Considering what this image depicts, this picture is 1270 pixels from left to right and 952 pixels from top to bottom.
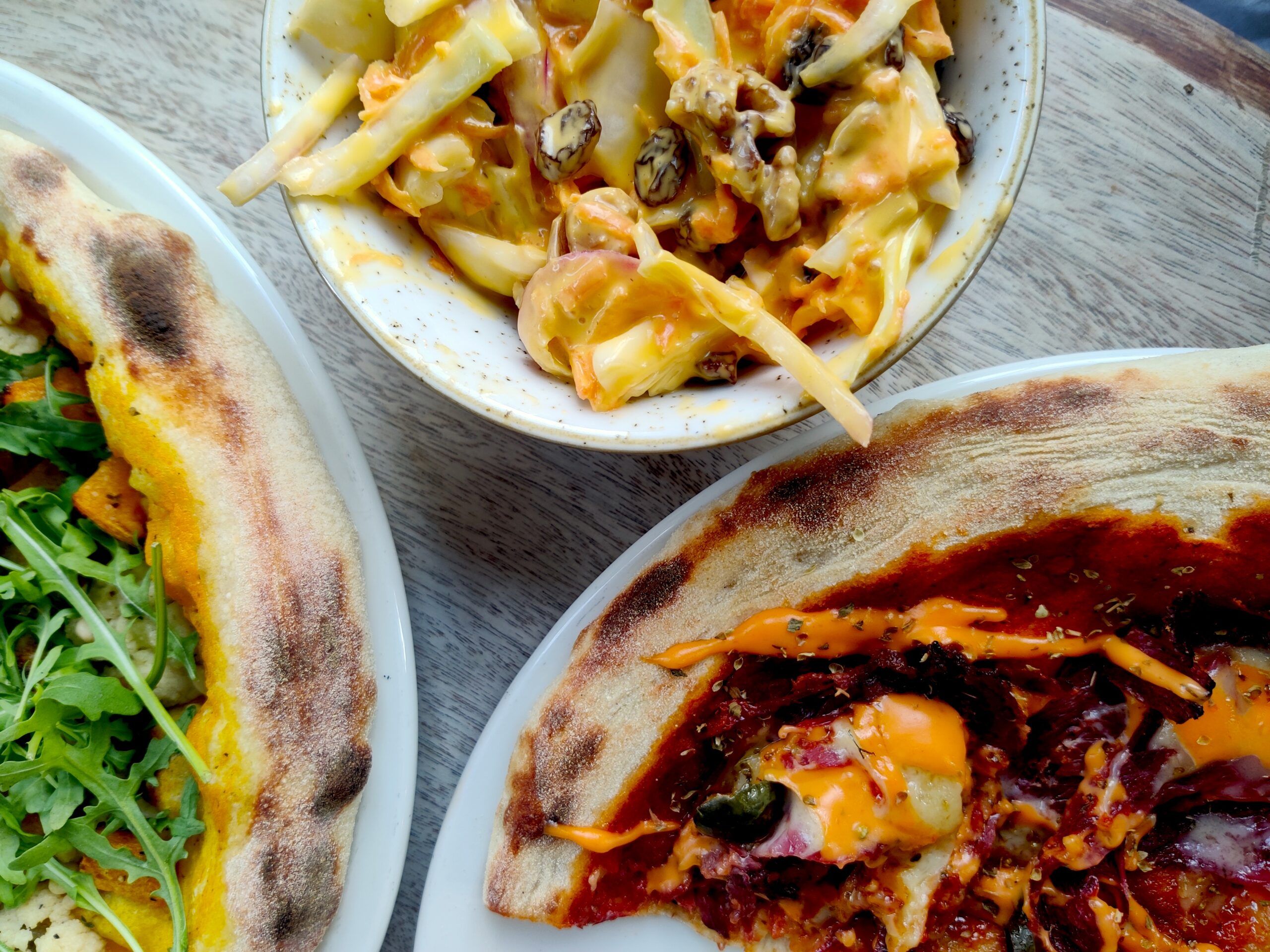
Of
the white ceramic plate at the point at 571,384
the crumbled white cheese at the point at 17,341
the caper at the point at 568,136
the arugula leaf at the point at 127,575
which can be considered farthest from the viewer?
the crumbled white cheese at the point at 17,341

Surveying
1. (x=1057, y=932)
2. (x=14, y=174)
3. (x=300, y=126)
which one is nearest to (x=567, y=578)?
(x=300, y=126)

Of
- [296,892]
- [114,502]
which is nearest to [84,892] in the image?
[296,892]

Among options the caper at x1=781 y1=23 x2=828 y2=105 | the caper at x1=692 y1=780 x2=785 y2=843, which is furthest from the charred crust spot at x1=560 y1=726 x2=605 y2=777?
the caper at x1=781 y1=23 x2=828 y2=105

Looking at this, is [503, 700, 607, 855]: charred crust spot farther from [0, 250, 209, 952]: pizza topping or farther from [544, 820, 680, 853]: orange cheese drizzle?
[0, 250, 209, 952]: pizza topping

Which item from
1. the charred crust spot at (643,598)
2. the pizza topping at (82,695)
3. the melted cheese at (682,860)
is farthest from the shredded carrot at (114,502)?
the melted cheese at (682,860)

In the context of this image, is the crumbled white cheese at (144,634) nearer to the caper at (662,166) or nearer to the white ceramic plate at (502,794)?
the white ceramic plate at (502,794)

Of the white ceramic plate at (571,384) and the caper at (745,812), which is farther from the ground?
the white ceramic plate at (571,384)

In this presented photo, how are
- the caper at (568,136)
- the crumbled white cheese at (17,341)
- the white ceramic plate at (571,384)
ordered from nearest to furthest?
1. the white ceramic plate at (571,384)
2. the caper at (568,136)
3. the crumbled white cheese at (17,341)
